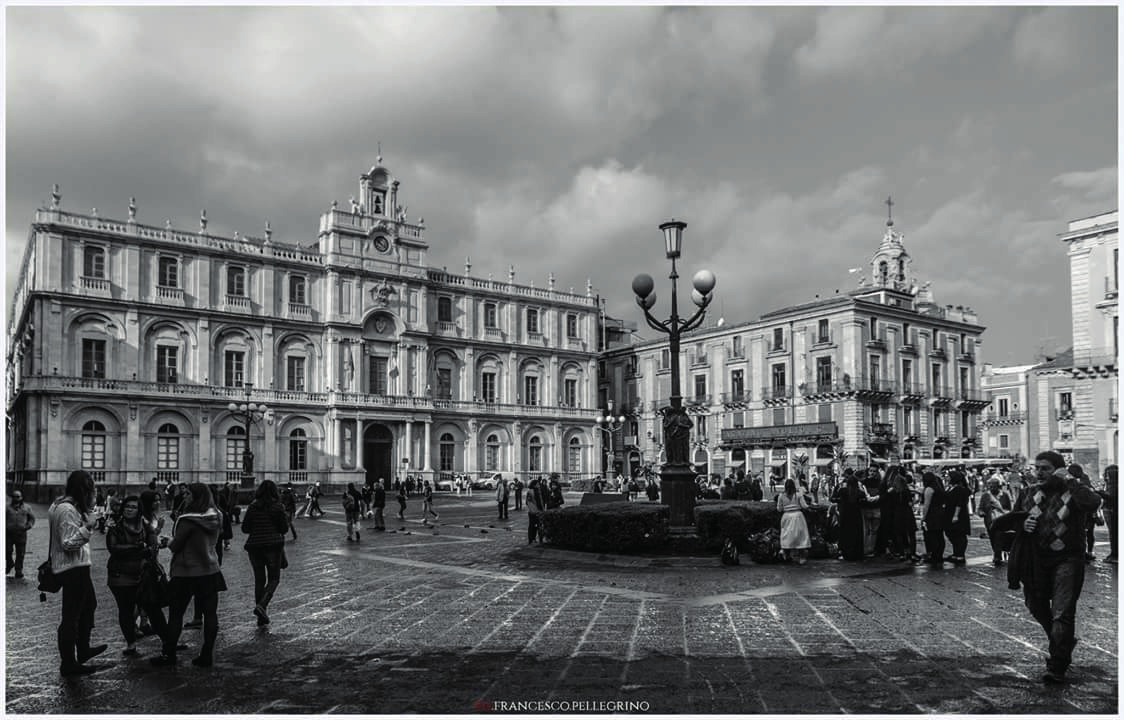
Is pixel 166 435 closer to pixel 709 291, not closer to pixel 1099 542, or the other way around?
pixel 709 291

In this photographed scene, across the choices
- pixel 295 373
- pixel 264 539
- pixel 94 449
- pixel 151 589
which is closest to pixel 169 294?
pixel 295 373

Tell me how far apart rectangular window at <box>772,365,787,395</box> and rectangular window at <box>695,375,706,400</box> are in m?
5.86

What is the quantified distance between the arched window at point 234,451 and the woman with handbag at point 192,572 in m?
40.7

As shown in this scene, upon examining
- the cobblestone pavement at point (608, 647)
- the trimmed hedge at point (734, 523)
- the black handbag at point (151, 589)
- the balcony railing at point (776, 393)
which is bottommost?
the cobblestone pavement at point (608, 647)

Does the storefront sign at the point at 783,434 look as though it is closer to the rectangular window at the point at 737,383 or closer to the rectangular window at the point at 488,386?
the rectangular window at the point at 737,383

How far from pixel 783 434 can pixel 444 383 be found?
20.7 m

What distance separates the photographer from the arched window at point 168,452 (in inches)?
Result: 1740

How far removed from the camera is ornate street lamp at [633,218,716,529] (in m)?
15.3

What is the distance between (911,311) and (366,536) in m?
43.1

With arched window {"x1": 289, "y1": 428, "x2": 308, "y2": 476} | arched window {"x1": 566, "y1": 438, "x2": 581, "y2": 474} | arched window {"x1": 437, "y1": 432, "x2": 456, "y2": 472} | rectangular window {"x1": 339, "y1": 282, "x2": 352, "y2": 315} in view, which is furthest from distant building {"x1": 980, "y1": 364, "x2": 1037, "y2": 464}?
arched window {"x1": 289, "y1": 428, "x2": 308, "y2": 476}

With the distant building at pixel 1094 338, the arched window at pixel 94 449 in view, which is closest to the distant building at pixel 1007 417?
the distant building at pixel 1094 338

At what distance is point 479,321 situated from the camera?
56.4 metres

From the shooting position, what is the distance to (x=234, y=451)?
46562mm

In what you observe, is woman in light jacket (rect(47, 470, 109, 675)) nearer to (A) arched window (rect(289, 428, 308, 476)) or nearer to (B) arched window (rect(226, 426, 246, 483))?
(B) arched window (rect(226, 426, 246, 483))
